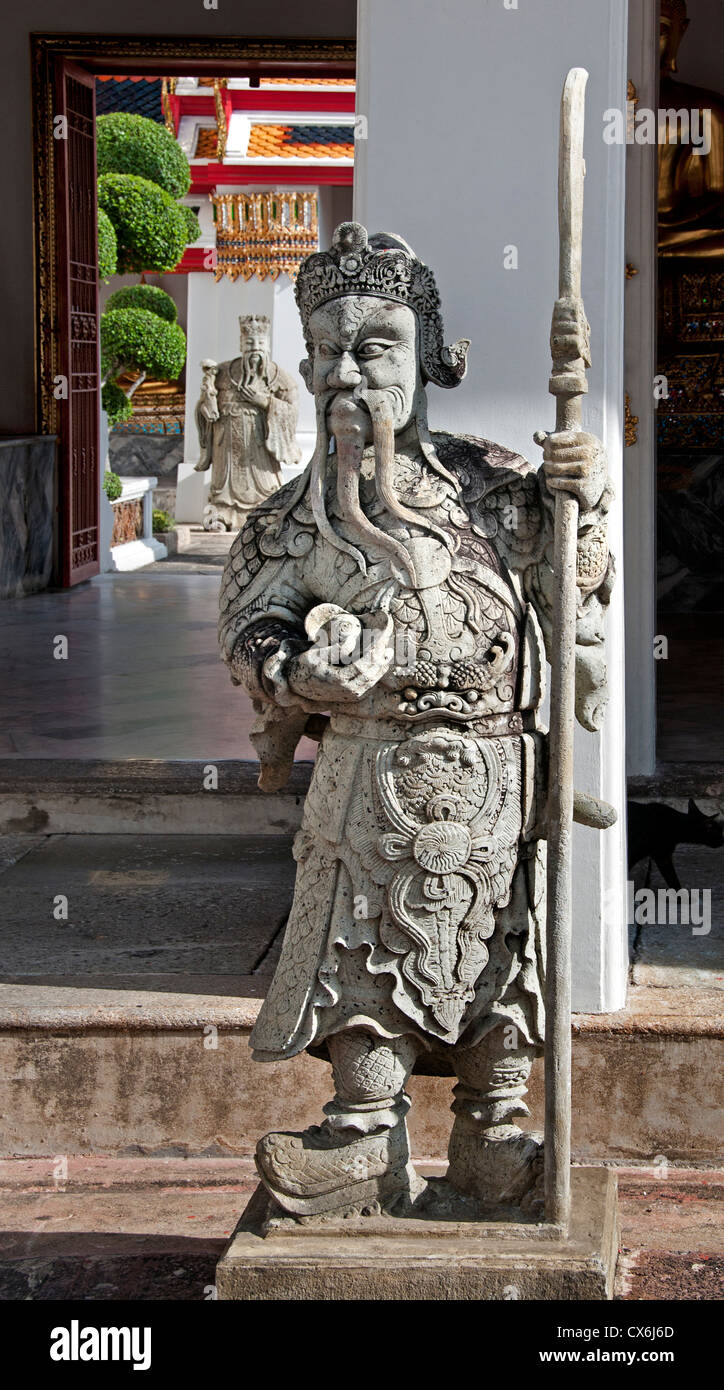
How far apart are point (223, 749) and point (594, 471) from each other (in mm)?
3370

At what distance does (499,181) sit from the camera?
11.8 ft

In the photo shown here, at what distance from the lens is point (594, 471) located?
2705 millimetres

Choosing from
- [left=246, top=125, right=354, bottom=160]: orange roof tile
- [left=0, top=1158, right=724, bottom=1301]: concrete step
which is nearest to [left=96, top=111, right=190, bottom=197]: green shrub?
[left=246, top=125, right=354, bottom=160]: orange roof tile

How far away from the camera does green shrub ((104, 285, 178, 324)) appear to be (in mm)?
18812

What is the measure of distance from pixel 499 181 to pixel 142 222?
1163cm

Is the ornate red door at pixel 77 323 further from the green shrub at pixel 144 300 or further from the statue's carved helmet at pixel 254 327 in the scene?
the green shrub at pixel 144 300

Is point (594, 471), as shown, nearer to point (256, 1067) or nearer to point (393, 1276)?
point (393, 1276)

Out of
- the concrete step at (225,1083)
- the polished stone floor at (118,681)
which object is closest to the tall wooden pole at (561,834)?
the concrete step at (225,1083)

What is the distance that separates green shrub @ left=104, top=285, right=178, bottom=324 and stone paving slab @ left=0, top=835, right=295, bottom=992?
46.4 ft

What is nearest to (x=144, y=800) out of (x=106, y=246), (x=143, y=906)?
(x=143, y=906)

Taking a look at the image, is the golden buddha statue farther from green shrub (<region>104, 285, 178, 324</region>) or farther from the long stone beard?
green shrub (<region>104, 285, 178, 324</region>)

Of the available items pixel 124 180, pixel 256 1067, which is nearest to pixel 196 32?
pixel 124 180

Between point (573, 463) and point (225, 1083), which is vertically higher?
point (573, 463)

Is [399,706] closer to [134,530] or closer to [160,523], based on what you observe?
[134,530]
